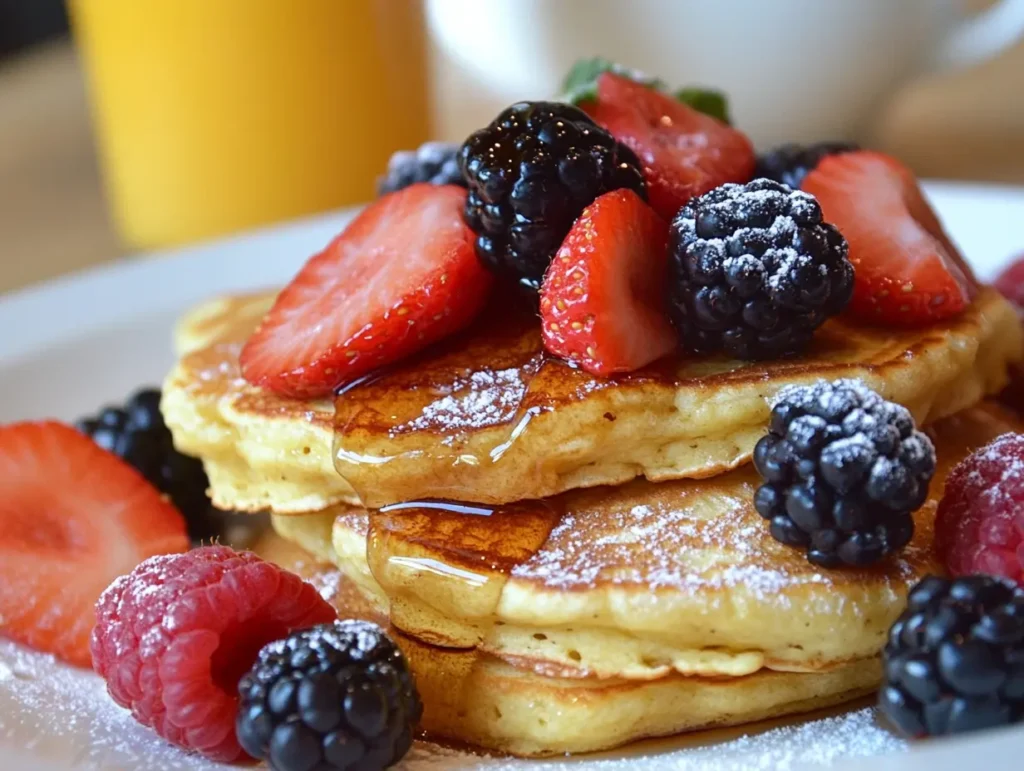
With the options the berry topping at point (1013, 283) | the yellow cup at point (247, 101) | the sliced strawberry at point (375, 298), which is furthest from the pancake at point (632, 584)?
the yellow cup at point (247, 101)

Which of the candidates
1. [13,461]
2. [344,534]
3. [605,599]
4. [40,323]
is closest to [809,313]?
[605,599]

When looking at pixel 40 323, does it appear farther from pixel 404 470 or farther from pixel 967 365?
pixel 967 365

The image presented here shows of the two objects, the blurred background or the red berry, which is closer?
the red berry

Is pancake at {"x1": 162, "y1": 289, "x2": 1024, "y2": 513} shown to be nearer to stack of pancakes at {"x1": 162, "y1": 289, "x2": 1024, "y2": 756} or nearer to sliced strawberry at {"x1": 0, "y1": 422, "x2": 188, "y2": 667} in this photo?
stack of pancakes at {"x1": 162, "y1": 289, "x2": 1024, "y2": 756}

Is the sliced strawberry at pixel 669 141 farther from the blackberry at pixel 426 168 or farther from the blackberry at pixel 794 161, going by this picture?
the blackberry at pixel 426 168

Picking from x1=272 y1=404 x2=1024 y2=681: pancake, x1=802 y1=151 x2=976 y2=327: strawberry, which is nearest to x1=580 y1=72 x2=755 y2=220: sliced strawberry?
x1=802 y1=151 x2=976 y2=327: strawberry

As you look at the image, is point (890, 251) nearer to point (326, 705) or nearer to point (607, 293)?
point (607, 293)
